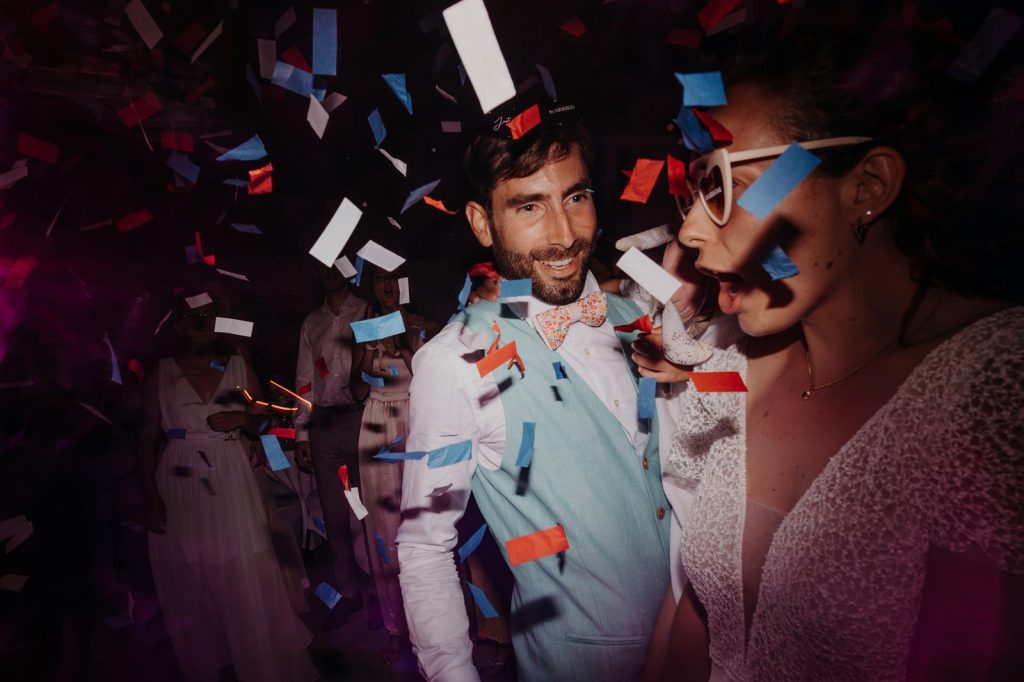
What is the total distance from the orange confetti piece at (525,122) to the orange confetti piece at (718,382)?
44.0 inches

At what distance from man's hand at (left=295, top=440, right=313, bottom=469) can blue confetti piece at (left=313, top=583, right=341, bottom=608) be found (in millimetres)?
1105

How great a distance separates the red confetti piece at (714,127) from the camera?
3.56 ft

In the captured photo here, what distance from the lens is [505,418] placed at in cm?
167

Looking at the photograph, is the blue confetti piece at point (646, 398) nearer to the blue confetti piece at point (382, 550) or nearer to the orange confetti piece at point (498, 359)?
the orange confetti piece at point (498, 359)

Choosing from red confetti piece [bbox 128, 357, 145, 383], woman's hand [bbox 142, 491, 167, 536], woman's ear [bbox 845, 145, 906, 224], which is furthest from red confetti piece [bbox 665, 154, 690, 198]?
red confetti piece [bbox 128, 357, 145, 383]

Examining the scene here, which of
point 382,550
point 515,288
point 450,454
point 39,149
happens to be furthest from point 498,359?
point 39,149

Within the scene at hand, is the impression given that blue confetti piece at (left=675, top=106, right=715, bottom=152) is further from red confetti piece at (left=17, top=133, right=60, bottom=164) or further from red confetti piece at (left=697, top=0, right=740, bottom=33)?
red confetti piece at (left=17, top=133, right=60, bottom=164)

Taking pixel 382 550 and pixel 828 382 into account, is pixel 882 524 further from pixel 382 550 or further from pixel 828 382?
pixel 382 550

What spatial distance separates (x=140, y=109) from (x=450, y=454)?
4327mm

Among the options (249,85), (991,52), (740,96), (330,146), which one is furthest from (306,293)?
(991,52)

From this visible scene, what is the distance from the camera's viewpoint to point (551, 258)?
184 cm

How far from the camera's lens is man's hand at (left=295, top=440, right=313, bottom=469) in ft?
14.5

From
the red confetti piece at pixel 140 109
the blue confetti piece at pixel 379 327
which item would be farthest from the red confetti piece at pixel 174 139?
the blue confetti piece at pixel 379 327

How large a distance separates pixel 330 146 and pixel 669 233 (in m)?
3.48
